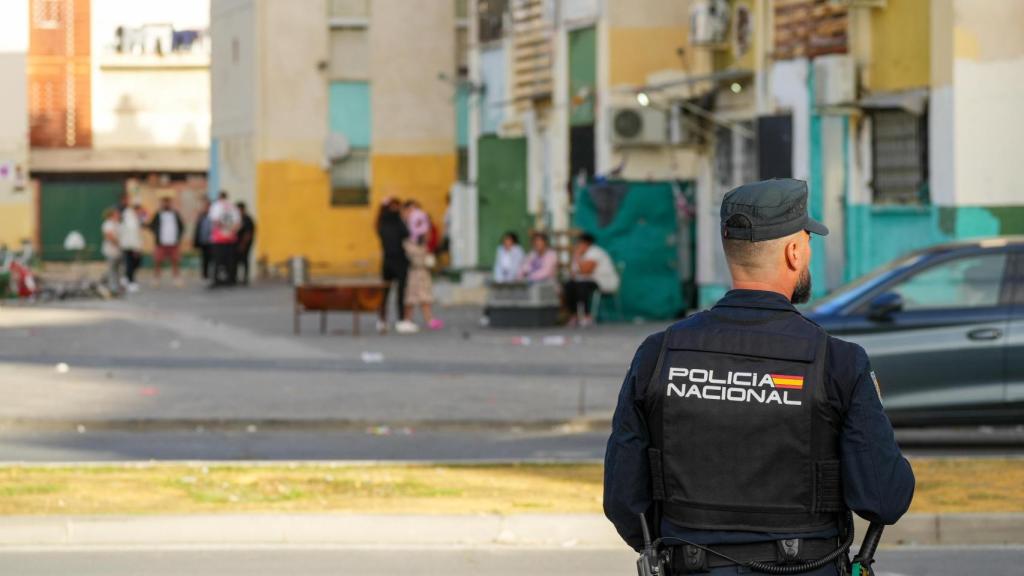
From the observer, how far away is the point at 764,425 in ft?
15.8

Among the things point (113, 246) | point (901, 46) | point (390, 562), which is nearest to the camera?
point (390, 562)

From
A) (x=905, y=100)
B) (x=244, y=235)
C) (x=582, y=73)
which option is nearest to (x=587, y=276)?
(x=582, y=73)

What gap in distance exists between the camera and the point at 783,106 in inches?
1104

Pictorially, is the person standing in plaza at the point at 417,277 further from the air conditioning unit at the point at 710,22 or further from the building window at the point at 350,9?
the building window at the point at 350,9

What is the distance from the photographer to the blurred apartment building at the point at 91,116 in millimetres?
60500

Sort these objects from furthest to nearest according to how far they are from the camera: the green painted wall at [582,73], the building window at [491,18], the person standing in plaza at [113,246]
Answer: the person standing in plaza at [113,246]
the building window at [491,18]
the green painted wall at [582,73]

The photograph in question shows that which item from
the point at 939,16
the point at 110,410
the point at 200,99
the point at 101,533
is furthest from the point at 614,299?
the point at 200,99

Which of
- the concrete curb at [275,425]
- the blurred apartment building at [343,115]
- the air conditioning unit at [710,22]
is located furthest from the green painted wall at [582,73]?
the concrete curb at [275,425]

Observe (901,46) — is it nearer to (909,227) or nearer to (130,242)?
(909,227)

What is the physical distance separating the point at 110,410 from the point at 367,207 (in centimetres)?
3293

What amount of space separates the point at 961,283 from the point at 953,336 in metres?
0.40

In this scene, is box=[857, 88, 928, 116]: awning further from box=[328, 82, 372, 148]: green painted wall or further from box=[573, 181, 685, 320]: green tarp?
box=[328, 82, 372, 148]: green painted wall

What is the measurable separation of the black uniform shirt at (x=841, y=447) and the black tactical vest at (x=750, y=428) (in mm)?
27

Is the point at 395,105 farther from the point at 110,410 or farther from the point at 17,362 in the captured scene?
the point at 110,410
